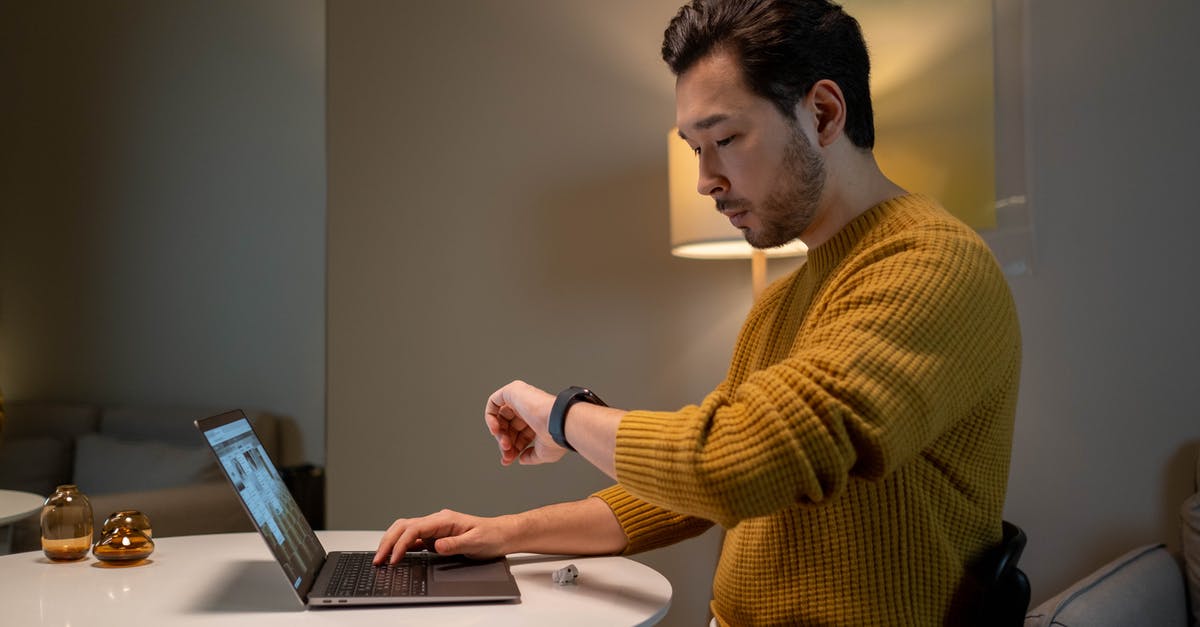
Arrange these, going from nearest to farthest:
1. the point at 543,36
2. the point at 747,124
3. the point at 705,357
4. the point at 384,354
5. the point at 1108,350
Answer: the point at 747,124 → the point at 1108,350 → the point at 705,357 → the point at 543,36 → the point at 384,354

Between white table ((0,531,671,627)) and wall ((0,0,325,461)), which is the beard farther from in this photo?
wall ((0,0,325,461))

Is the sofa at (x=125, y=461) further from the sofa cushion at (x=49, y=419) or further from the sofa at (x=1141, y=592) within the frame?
the sofa at (x=1141, y=592)

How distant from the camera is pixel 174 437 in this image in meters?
3.06

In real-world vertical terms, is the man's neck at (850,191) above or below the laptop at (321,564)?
above

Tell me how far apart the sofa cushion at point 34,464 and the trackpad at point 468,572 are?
2.10m

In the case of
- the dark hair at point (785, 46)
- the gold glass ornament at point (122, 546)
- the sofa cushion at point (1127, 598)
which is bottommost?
the sofa cushion at point (1127, 598)

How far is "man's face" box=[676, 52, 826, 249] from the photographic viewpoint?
1.25 metres

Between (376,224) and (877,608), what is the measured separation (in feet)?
7.56

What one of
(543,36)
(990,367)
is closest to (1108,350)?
(990,367)

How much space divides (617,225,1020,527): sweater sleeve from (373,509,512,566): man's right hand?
39 cm

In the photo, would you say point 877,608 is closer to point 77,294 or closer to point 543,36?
point 543,36

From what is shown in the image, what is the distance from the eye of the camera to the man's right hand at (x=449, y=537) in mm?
1396

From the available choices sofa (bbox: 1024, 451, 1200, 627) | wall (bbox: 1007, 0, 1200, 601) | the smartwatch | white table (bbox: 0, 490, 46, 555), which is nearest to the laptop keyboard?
the smartwatch

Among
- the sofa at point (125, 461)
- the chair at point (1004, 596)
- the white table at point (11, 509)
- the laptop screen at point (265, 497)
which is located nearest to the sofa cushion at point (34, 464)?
the sofa at point (125, 461)
